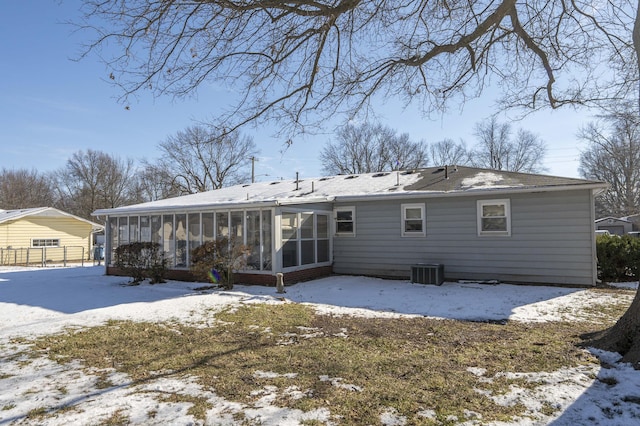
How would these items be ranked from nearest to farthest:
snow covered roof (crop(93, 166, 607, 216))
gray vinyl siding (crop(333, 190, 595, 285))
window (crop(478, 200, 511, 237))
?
1. gray vinyl siding (crop(333, 190, 595, 285))
2. snow covered roof (crop(93, 166, 607, 216))
3. window (crop(478, 200, 511, 237))

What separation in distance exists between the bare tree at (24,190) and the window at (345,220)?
134 ft

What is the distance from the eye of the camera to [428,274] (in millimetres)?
10898

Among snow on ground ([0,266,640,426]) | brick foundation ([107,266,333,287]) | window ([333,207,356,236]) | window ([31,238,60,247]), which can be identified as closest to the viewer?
snow on ground ([0,266,640,426])

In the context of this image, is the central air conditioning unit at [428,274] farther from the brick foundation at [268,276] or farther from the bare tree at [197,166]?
the bare tree at [197,166]

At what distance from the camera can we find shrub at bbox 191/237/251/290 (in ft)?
34.6

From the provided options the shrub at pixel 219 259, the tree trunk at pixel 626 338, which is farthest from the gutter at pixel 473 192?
the tree trunk at pixel 626 338

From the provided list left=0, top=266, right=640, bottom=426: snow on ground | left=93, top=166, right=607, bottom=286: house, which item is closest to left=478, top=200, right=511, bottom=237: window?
left=93, top=166, right=607, bottom=286: house

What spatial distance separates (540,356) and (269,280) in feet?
24.5

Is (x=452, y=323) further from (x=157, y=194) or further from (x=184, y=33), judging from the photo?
(x=157, y=194)

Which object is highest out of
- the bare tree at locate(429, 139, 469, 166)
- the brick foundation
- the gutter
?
the bare tree at locate(429, 139, 469, 166)

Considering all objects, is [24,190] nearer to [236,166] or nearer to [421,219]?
[236,166]

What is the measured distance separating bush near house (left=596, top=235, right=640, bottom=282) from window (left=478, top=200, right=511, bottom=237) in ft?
8.89

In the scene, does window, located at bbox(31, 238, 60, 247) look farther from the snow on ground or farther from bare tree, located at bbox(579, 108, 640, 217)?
bare tree, located at bbox(579, 108, 640, 217)

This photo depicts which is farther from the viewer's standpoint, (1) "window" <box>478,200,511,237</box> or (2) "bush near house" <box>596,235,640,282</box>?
(1) "window" <box>478,200,511,237</box>
